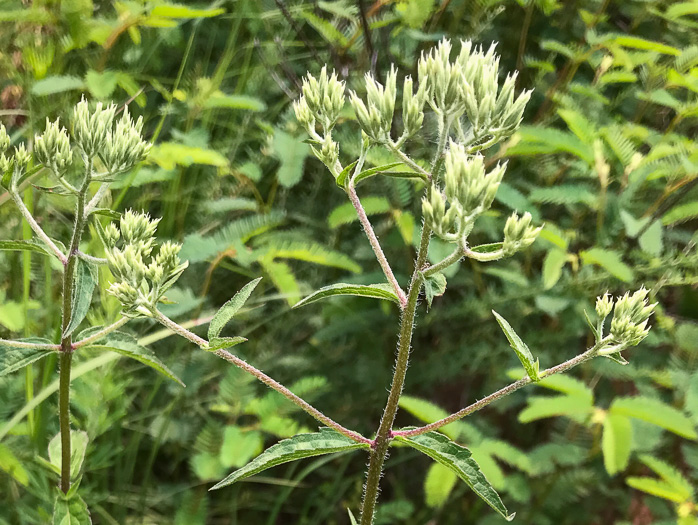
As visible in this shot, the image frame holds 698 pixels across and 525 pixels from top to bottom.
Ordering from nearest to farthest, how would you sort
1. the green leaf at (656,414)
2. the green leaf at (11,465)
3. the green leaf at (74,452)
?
the green leaf at (74,452)
the green leaf at (11,465)
the green leaf at (656,414)

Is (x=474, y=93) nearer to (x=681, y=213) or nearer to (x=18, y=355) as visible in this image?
(x=18, y=355)

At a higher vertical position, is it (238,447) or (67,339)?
(67,339)

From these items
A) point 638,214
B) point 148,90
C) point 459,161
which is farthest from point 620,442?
point 148,90

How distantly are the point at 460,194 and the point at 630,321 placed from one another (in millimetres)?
276

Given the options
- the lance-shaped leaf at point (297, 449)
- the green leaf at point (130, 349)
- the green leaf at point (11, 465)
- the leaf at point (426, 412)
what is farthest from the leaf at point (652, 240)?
the green leaf at point (11, 465)

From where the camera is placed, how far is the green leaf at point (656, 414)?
49.1 inches

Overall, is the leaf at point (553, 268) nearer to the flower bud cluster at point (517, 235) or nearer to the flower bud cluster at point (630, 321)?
the flower bud cluster at point (630, 321)

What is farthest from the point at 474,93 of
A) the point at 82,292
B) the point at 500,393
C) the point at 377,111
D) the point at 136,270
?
the point at 82,292

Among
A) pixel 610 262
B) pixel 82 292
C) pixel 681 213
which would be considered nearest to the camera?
pixel 82 292

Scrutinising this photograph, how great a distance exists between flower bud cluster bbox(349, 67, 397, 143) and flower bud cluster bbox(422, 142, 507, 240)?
0.36 feet

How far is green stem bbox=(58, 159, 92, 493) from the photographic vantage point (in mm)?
779

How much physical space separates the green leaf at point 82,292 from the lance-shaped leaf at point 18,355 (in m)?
0.08

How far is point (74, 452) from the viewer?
96 centimetres

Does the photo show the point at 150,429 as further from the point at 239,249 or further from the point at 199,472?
the point at 239,249
